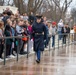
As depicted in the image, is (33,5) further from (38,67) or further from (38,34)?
(38,67)

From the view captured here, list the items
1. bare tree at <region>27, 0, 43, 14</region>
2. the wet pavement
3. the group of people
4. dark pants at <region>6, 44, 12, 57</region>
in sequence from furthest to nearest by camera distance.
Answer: bare tree at <region>27, 0, 43, 14</region>, the group of people, dark pants at <region>6, 44, 12, 57</region>, the wet pavement

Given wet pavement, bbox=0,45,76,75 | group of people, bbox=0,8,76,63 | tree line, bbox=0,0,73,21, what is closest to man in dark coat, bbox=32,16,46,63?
group of people, bbox=0,8,76,63

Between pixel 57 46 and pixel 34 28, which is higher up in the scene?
pixel 34 28

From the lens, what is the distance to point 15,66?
16.2m

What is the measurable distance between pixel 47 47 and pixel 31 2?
23.5 meters

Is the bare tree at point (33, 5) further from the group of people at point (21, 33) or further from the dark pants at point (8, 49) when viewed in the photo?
the dark pants at point (8, 49)

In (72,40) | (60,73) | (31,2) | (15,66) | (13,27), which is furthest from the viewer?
(31,2)

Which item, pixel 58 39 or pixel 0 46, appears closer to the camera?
pixel 0 46

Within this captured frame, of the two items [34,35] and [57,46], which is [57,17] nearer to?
[57,46]

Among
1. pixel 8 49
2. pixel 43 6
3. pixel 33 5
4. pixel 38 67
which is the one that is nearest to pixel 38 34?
pixel 8 49

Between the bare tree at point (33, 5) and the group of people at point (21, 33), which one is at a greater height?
the bare tree at point (33, 5)

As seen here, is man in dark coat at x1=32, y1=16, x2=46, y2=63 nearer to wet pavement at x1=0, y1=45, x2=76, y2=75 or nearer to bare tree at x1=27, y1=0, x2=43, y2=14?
wet pavement at x1=0, y1=45, x2=76, y2=75

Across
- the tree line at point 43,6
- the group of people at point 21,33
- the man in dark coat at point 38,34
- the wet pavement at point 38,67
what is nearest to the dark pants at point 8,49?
the group of people at point 21,33

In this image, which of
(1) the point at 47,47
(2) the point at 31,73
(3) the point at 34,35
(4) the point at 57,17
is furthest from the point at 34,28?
(4) the point at 57,17
